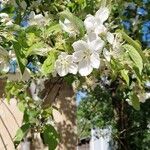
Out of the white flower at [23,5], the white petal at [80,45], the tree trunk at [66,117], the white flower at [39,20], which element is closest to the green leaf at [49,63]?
the white petal at [80,45]

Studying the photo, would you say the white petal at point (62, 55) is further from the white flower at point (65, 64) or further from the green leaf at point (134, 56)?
the green leaf at point (134, 56)

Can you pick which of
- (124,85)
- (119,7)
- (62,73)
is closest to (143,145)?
(119,7)

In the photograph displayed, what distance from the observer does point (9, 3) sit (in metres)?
2.66

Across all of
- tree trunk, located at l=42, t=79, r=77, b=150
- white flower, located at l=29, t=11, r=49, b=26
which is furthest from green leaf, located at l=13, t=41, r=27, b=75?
tree trunk, located at l=42, t=79, r=77, b=150

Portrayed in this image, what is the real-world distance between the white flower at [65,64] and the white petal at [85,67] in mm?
48

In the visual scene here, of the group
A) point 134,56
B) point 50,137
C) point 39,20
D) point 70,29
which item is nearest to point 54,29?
point 70,29

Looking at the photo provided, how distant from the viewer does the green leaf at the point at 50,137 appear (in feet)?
7.21

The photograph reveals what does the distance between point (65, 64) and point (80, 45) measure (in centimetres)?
12

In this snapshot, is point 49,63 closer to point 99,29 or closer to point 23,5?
point 99,29

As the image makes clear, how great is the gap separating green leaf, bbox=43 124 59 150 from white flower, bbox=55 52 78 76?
480 millimetres

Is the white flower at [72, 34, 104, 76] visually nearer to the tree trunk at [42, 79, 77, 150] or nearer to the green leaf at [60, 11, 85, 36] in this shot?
the green leaf at [60, 11, 85, 36]

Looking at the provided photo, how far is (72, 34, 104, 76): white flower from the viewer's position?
1615 mm

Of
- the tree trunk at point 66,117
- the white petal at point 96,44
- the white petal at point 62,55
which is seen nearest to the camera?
the white petal at point 96,44

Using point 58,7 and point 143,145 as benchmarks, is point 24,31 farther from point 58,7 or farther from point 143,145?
point 143,145
